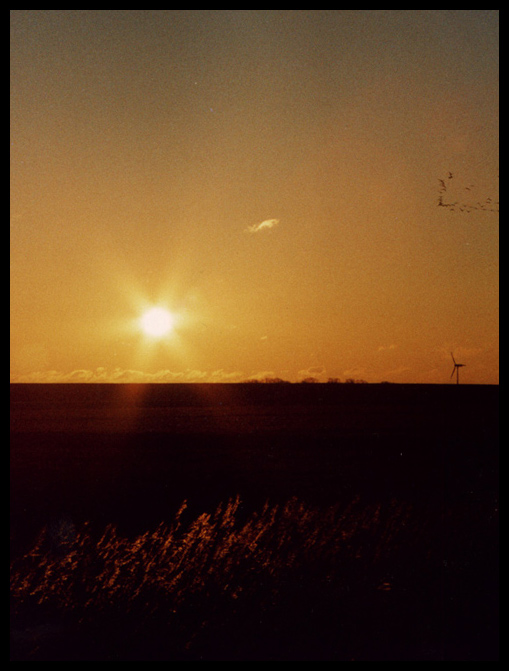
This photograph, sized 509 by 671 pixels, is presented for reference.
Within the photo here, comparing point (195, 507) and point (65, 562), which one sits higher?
point (65, 562)

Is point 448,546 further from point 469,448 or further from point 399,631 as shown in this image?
point 469,448

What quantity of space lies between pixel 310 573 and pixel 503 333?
20.0ft

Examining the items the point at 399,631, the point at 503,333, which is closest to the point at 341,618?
the point at 399,631

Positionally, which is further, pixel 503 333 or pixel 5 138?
pixel 503 333

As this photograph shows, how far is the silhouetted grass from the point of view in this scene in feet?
33.4

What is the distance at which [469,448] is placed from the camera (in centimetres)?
3634

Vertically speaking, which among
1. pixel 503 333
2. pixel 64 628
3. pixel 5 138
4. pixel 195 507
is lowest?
pixel 195 507

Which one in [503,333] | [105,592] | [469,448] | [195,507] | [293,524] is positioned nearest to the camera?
[503,333]

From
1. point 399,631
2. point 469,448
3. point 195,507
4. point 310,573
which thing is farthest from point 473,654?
point 469,448

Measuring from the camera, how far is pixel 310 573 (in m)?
12.8

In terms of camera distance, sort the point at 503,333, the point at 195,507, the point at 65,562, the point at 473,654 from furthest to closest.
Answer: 1. the point at 195,507
2. the point at 65,562
3. the point at 503,333
4. the point at 473,654

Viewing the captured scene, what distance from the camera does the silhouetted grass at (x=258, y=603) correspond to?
1018 cm

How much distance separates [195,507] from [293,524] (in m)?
13.5

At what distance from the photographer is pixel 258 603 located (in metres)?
11.6
